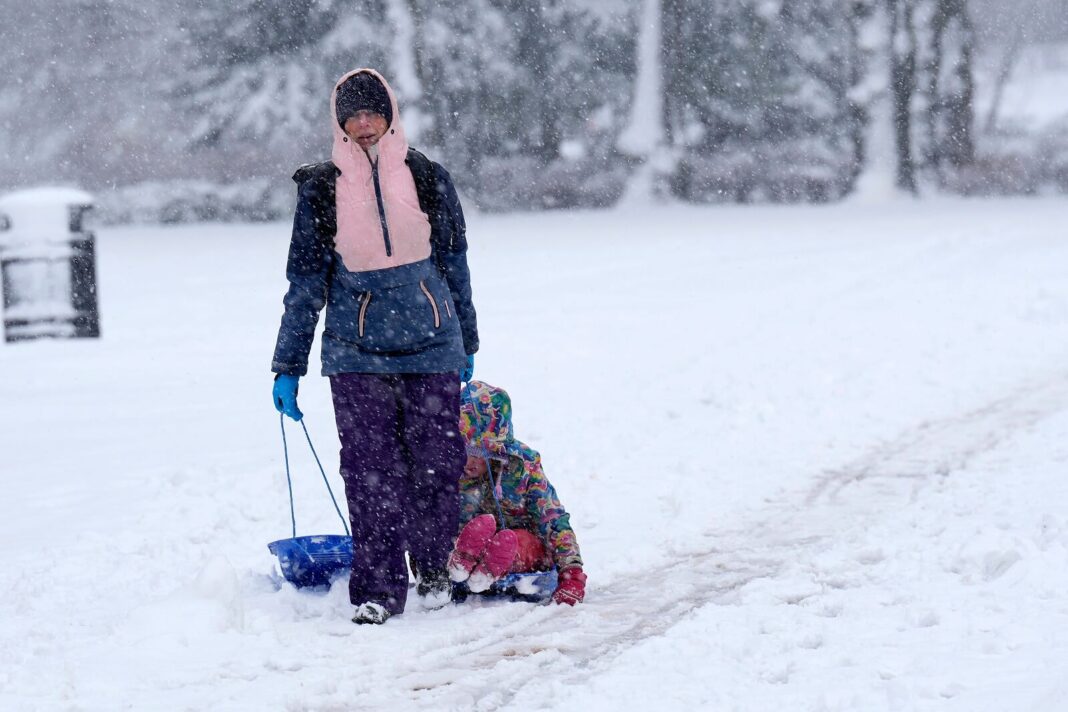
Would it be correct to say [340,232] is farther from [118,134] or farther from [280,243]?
[118,134]

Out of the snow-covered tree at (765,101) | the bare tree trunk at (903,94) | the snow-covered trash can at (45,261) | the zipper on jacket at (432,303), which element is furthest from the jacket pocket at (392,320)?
the bare tree trunk at (903,94)

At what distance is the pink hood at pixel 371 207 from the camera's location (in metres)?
4.75

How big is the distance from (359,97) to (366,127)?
0.34 feet

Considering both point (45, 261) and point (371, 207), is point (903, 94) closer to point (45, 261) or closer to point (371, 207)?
point (45, 261)

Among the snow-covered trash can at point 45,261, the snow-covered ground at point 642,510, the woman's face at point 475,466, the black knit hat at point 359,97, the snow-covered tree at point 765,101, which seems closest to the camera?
the snow-covered ground at point 642,510

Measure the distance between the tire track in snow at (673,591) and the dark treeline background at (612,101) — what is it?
62.6 ft

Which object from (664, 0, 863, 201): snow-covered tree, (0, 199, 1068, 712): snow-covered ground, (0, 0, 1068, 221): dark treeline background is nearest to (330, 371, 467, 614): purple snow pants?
(0, 199, 1068, 712): snow-covered ground

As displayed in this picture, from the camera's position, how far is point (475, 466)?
5371mm

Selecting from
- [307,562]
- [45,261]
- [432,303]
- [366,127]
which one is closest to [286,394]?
[432,303]

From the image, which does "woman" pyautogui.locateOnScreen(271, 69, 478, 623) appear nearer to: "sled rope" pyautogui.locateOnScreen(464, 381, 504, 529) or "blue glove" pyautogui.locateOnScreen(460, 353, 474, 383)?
"blue glove" pyautogui.locateOnScreen(460, 353, 474, 383)

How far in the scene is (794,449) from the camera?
788 cm

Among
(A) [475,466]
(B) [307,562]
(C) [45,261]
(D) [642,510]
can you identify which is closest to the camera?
(B) [307,562]

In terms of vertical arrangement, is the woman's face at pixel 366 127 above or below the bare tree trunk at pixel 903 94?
below

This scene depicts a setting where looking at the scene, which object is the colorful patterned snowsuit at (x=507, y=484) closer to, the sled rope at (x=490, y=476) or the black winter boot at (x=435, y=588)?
the sled rope at (x=490, y=476)
